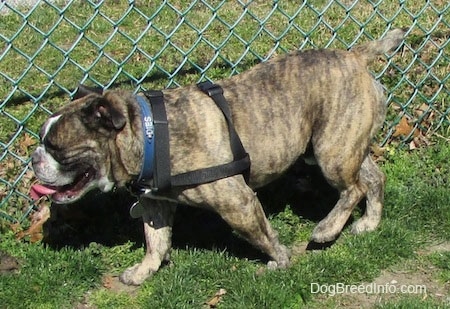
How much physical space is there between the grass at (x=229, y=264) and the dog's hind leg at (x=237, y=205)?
234 millimetres

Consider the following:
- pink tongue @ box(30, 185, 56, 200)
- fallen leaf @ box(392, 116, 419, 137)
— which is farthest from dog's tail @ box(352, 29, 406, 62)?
pink tongue @ box(30, 185, 56, 200)

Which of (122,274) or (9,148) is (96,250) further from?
(9,148)

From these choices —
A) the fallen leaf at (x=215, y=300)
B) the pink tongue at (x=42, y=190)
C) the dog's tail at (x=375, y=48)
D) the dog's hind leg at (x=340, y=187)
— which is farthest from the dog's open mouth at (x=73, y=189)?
the dog's tail at (x=375, y=48)

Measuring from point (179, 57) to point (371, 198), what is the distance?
6.55 ft

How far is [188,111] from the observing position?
431cm

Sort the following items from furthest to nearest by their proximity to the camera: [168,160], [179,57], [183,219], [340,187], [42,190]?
1. [179,57]
2. [183,219]
3. [340,187]
4. [42,190]
5. [168,160]

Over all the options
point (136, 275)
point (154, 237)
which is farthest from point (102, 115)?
point (136, 275)

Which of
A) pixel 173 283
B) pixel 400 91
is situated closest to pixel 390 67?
pixel 400 91

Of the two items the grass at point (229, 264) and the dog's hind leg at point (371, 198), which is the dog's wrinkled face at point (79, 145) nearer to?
the grass at point (229, 264)

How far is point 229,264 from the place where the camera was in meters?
4.71

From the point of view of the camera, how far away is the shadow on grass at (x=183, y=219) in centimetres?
498

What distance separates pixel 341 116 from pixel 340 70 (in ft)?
0.84

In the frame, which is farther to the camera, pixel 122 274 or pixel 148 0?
pixel 148 0

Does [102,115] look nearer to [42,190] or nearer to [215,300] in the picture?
[42,190]
